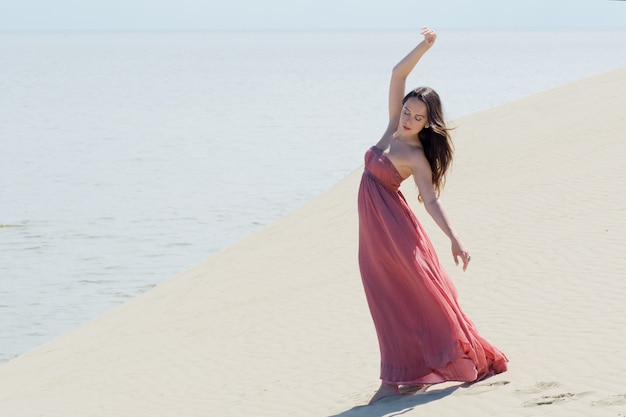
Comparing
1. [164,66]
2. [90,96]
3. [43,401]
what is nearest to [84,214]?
[43,401]

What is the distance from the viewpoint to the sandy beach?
7012 millimetres

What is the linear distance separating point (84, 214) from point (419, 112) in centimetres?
1691

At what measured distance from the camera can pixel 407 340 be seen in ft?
21.0

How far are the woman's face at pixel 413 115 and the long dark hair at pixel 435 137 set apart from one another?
0.02 meters

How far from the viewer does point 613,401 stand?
19.9 ft

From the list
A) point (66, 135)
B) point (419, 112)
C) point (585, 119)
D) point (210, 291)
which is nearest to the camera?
point (419, 112)

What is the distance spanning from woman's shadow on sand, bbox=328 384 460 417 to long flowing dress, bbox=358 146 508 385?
13 centimetres

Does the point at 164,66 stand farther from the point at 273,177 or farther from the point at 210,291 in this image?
the point at 210,291


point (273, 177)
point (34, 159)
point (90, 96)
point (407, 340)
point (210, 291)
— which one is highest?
point (90, 96)

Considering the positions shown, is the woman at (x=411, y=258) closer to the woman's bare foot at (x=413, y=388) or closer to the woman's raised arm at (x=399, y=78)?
the woman's raised arm at (x=399, y=78)

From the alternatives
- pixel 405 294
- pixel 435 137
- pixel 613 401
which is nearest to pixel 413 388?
pixel 405 294

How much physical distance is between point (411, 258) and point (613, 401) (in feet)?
4.61

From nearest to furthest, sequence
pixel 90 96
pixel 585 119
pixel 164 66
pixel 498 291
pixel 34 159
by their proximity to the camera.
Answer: pixel 498 291 < pixel 585 119 < pixel 34 159 < pixel 90 96 < pixel 164 66

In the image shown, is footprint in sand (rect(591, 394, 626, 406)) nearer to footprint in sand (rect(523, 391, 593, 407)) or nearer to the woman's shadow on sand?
footprint in sand (rect(523, 391, 593, 407))
